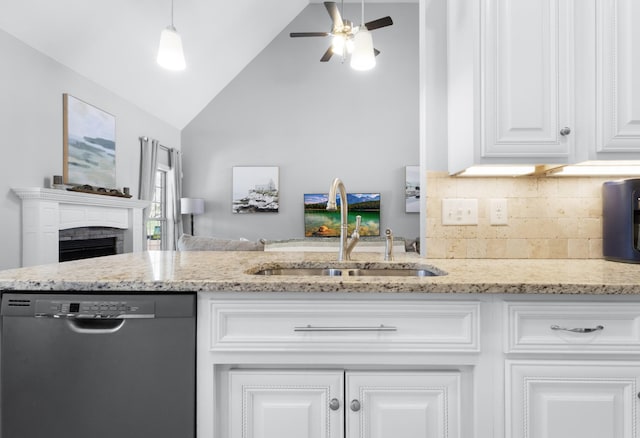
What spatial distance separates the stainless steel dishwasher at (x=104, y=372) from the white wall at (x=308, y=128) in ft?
17.9

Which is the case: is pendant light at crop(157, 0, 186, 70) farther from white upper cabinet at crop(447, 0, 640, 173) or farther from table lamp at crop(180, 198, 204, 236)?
table lamp at crop(180, 198, 204, 236)

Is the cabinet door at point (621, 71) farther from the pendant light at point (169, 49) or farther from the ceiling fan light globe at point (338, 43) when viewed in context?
the ceiling fan light globe at point (338, 43)

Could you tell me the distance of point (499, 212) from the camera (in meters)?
1.65

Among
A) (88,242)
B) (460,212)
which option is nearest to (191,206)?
(88,242)

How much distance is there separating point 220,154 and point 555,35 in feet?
19.2

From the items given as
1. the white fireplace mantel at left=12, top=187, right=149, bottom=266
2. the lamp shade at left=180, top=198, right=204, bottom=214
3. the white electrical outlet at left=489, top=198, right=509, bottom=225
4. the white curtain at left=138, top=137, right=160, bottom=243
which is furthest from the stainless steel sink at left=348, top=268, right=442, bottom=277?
the lamp shade at left=180, top=198, right=204, bottom=214

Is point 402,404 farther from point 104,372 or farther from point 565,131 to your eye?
point 565,131

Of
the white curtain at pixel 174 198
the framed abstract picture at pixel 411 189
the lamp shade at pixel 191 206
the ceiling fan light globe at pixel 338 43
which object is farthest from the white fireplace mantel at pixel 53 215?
the framed abstract picture at pixel 411 189

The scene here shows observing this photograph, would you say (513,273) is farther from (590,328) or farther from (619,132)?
(619,132)

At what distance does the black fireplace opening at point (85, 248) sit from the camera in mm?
3802

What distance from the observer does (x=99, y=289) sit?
1068 millimetres

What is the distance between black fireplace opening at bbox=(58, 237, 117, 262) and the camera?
12.5ft

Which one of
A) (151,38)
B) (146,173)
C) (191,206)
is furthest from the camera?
(191,206)

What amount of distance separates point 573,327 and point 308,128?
19.3 ft
